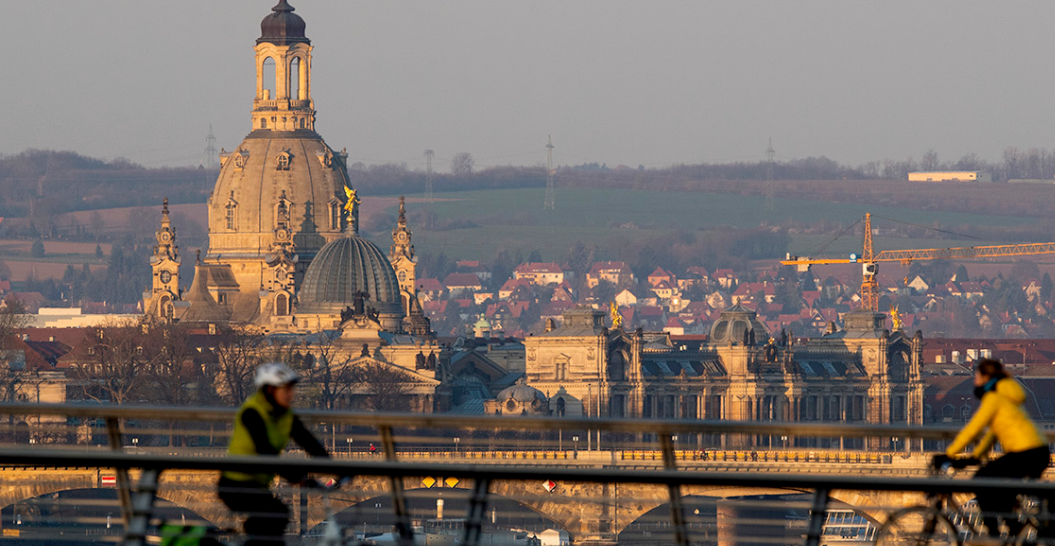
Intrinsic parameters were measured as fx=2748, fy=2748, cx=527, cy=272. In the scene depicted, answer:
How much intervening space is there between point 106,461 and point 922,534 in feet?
17.6

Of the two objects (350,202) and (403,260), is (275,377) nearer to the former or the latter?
(350,202)

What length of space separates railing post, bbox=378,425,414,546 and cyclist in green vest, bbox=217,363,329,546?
1.76 feet

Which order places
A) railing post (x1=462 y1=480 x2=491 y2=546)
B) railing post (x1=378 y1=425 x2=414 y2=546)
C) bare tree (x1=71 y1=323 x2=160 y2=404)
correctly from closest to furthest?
1. railing post (x1=462 y1=480 x2=491 y2=546)
2. railing post (x1=378 y1=425 x2=414 y2=546)
3. bare tree (x1=71 y1=323 x2=160 y2=404)

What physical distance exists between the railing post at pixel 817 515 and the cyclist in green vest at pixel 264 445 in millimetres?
3204

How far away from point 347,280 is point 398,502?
539ft

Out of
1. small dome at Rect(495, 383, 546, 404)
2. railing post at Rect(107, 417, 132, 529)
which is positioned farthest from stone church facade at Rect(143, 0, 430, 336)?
railing post at Rect(107, 417, 132, 529)

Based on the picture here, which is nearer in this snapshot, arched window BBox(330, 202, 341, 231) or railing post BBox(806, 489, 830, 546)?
railing post BBox(806, 489, 830, 546)

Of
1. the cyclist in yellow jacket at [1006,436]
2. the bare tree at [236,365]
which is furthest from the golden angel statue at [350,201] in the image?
the cyclist in yellow jacket at [1006,436]

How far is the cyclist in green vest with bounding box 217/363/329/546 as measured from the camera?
17.5 meters

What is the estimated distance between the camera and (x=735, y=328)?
576ft

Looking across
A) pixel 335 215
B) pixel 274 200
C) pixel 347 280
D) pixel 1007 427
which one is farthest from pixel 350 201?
pixel 1007 427

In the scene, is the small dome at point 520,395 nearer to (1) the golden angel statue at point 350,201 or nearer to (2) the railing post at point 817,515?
(1) the golden angel statue at point 350,201

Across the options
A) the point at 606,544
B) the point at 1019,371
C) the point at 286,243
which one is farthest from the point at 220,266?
the point at 606,544

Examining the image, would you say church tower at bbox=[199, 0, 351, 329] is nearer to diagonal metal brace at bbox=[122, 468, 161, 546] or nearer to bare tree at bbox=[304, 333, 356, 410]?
bare tree at bbox=[304, 333, 356, 410]
